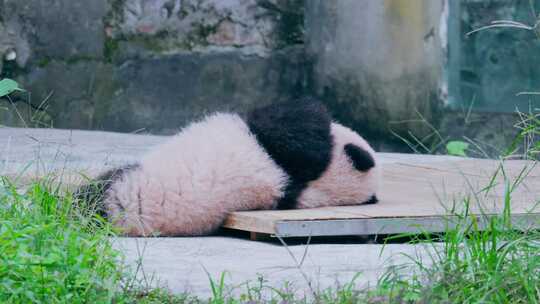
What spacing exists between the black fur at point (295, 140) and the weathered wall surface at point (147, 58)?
8.27ft

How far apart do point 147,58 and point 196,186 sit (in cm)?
295

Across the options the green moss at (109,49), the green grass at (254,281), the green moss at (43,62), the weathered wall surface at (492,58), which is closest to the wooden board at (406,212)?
the green grass at (254,281)

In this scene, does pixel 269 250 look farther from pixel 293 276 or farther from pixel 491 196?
pixel 491 196

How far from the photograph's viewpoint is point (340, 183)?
150 inches

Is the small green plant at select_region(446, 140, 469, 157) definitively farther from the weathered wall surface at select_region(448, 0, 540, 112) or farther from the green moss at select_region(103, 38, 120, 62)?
the green moss at select_region(103, 38, 120, 62)

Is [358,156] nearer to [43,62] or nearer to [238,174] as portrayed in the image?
[238,174]

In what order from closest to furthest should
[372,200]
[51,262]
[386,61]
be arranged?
1. [51,262]
2. [372,200]
3. [386,61]

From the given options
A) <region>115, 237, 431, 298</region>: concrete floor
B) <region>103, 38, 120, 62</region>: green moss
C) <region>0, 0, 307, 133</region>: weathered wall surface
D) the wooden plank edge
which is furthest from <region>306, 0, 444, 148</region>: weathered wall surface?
<region>115, 237, 431, 298</region>: concrete floor

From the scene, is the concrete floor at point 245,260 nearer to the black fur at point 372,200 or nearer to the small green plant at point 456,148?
the black fur at point 372,200

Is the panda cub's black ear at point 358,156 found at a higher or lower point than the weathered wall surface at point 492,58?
lower

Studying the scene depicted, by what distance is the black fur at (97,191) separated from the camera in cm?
344

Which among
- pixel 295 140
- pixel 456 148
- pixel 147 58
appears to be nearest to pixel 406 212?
pixel 295 140

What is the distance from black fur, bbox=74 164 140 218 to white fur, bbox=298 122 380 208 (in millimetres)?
672

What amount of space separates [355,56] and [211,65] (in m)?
0.91
